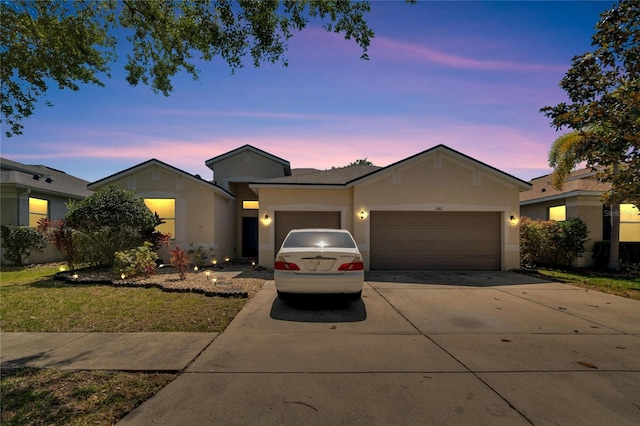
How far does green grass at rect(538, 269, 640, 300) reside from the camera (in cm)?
857

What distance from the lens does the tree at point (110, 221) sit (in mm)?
9562

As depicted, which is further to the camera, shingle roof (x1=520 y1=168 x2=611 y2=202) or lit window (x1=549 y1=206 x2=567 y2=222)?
lit window (x1=549 y1=206 x2=567 y2=222)

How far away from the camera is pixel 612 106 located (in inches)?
308

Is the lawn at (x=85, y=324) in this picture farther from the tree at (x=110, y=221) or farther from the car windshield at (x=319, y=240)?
the car windshield at (x=319, y=240)

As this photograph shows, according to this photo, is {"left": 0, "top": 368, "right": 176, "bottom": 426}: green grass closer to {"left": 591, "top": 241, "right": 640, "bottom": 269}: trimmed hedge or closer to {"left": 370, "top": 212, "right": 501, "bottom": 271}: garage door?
{"left": 370, "top": 212, "right": 501, "bottom": 271}: garage door

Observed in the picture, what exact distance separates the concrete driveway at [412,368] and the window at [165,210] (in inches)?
339

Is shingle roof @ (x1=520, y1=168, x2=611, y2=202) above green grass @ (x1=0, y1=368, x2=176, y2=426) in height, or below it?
above

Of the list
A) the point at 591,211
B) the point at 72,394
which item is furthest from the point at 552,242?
the point at 72,394

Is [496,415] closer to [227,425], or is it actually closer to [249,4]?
[227,425]

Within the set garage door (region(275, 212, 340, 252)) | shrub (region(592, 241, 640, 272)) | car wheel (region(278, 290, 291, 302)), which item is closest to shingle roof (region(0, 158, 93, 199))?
garage door (region(275, 212, 340, 252))

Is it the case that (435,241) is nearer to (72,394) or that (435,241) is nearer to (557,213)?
(557,213)

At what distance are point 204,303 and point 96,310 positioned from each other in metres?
2.02

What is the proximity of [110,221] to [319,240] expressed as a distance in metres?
6.99

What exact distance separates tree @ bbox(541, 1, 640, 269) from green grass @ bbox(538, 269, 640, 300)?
2448mm
